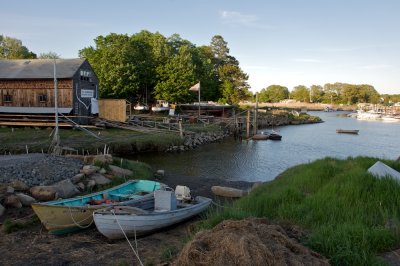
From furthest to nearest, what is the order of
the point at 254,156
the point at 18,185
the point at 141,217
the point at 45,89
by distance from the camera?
the point at 45,89 < the point at 254,156 < the point at 18,185 < the point at 141,217

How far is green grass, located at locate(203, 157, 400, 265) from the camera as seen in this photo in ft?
19.8

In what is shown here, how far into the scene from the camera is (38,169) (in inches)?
567

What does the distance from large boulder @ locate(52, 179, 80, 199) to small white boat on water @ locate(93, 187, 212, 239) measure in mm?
3703

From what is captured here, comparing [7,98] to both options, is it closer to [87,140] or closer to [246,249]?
[87,140]

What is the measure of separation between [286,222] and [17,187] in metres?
10.2

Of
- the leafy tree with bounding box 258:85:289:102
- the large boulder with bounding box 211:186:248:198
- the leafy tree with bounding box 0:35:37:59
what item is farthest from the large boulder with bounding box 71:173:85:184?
the leafy tree with bounding box 258:85:289:102

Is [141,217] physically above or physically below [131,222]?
above

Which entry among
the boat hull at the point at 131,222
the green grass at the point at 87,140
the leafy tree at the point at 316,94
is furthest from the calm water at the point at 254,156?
the leafy tree at the point at 316,94

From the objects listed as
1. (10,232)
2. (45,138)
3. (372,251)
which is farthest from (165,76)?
(372,251)

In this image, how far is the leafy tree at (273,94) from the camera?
159750 mm

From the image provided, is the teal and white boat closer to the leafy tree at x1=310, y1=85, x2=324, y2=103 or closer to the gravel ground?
the gravel ground

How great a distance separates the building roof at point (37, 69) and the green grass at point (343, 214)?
88.7 ft

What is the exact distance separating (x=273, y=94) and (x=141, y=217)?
17188 cm

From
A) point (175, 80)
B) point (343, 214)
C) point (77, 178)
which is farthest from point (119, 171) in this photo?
point (175, 80)
